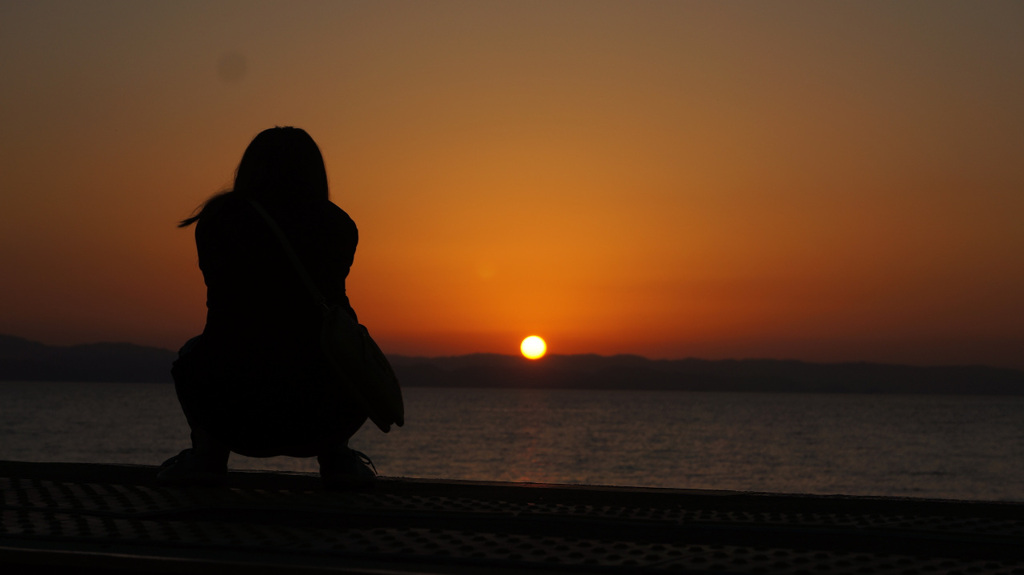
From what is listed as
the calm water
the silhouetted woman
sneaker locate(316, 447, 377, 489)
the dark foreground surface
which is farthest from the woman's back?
the calm water

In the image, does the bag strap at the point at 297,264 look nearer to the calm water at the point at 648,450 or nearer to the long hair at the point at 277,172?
the long hair at the point at 277,172

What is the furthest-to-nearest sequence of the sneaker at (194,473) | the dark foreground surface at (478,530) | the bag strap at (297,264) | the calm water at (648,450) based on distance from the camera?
the calm water at (648,450) < the sneaker at (194,473) < the bag strap at (297,264) < the dark foreground surface at (478,530)

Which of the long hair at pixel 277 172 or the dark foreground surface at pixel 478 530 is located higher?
the long hair at pixel 277 172

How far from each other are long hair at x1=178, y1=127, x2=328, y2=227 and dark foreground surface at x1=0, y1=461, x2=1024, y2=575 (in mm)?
1342

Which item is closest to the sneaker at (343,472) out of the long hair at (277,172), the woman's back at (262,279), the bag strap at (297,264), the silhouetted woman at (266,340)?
the silhouetted woman at (266,340)

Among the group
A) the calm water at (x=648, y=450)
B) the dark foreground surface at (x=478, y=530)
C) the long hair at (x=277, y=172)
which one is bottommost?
the calm water at (x=648, y=450)

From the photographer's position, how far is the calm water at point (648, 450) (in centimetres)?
5294

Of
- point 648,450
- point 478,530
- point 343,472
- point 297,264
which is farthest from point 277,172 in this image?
point 648,450

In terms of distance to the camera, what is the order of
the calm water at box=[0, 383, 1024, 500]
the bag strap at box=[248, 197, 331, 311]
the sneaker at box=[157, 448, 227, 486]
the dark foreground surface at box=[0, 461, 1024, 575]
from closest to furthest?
the dark foreground surface at box=[0, 461, 1024, 575]
the bag strap at box=[248, 197, 331, 311]
the sneaker at box=[157, 448, 227, 486]
the calm water at box=[0, 383, 1024, 500]

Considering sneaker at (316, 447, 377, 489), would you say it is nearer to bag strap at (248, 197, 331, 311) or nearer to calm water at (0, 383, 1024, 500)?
bag strap at (248, 197, 331, 311)

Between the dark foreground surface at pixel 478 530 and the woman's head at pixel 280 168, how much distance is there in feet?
4.49

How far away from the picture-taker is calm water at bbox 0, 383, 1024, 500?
2084 inches

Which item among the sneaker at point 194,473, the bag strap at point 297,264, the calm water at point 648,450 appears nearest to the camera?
the bag strap at point 297,264

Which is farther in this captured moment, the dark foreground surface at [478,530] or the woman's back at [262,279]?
the woman's back at [262,279]
